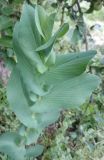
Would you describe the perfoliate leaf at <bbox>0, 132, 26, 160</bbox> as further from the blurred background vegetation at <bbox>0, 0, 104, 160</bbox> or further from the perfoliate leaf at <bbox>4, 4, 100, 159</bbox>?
the blurred background vegetation at <bbox>0, 0, 104, 160</bbox>

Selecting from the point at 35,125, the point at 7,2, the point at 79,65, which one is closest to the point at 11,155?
the point at 35,125

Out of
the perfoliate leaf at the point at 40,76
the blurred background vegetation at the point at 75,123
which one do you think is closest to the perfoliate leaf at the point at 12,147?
the perfoliate leaf at the point at 40,76

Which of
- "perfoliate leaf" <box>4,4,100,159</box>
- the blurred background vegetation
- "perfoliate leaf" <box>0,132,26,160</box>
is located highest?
"perfoliate leaf" <box>4,4,100,159</box>

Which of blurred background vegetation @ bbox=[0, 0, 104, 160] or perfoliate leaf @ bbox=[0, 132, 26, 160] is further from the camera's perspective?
blurred background vegetation @ bbox=[0, 0, 104, 160]

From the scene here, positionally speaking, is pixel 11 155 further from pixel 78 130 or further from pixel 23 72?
pixel 78 130

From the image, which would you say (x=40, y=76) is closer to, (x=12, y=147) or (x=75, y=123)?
(x=12, y=147)

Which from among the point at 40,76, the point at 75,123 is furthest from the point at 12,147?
the point at 75,123

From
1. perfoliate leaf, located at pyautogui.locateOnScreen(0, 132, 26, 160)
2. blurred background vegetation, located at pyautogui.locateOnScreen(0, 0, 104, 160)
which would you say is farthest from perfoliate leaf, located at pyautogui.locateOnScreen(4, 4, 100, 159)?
blurred background vegetation, located at pyautogui.locateOnScreen(0, 0, 104, 160)

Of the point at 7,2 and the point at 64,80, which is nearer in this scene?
the point at 64,80

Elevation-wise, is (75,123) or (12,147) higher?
(12,147)

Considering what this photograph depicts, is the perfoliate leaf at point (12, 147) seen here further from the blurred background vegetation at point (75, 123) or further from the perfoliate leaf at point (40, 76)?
the blurred background vegetation at point (75, 123)

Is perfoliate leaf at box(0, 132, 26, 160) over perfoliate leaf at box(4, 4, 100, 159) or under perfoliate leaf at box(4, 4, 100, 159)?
under
